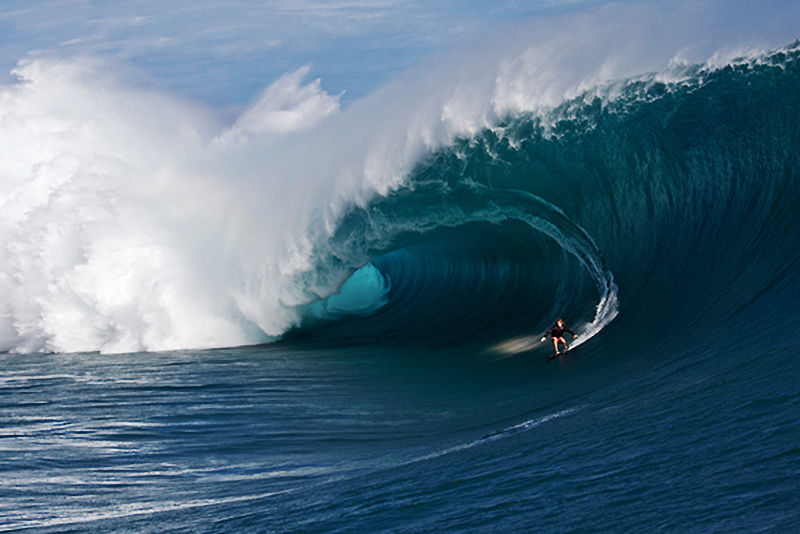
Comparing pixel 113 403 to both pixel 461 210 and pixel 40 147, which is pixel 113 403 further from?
pixel 40 147

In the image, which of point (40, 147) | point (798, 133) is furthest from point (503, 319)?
point (40, 147)

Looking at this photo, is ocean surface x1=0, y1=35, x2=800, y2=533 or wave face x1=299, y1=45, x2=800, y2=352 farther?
wave face x1=299, y1=45, x2=800, y2=352

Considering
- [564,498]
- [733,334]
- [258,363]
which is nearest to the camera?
[564,498]

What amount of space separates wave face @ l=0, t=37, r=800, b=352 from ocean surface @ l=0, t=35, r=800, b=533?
0.05 meters

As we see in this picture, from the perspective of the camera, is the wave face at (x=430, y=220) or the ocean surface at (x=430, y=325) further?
the wave face at (x=430, y=220)

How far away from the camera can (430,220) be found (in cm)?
1256

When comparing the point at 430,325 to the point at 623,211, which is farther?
the point at 430,325

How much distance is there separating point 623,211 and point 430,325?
4168 mm

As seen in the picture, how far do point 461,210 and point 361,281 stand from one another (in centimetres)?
678

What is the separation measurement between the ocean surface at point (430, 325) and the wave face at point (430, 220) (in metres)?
0.05

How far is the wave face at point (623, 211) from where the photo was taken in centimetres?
840

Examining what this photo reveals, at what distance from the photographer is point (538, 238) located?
12891 millimetres

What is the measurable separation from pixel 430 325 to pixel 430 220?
2.12 metres

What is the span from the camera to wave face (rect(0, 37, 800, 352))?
9.57m
